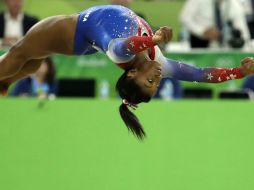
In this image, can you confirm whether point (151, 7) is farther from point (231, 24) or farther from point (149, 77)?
point (149, 77)

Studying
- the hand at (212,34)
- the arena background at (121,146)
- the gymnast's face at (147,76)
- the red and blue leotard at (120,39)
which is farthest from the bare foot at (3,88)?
the hand at (212,34)

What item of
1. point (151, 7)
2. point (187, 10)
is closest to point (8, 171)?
point (187, 10)

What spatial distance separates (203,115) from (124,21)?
3.71ft

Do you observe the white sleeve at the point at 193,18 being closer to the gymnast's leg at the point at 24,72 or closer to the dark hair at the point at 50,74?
the dark hair at the point at 50,74

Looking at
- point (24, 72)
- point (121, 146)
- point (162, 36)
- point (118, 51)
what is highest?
point (162, 36)

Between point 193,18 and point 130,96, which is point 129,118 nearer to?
point 130,96

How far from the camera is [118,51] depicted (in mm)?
4148

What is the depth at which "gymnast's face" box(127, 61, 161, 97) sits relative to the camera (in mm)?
4316

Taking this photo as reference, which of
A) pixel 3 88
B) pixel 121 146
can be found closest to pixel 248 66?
pixel 121 146

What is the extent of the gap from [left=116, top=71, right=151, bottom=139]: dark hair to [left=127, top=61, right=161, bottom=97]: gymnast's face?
1.1 inches

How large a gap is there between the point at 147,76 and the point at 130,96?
190 mm

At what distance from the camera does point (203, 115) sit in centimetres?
521

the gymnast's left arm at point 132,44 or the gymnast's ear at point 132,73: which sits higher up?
the gymnast's left arm at point 132,44

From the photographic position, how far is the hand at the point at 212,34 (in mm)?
6910
